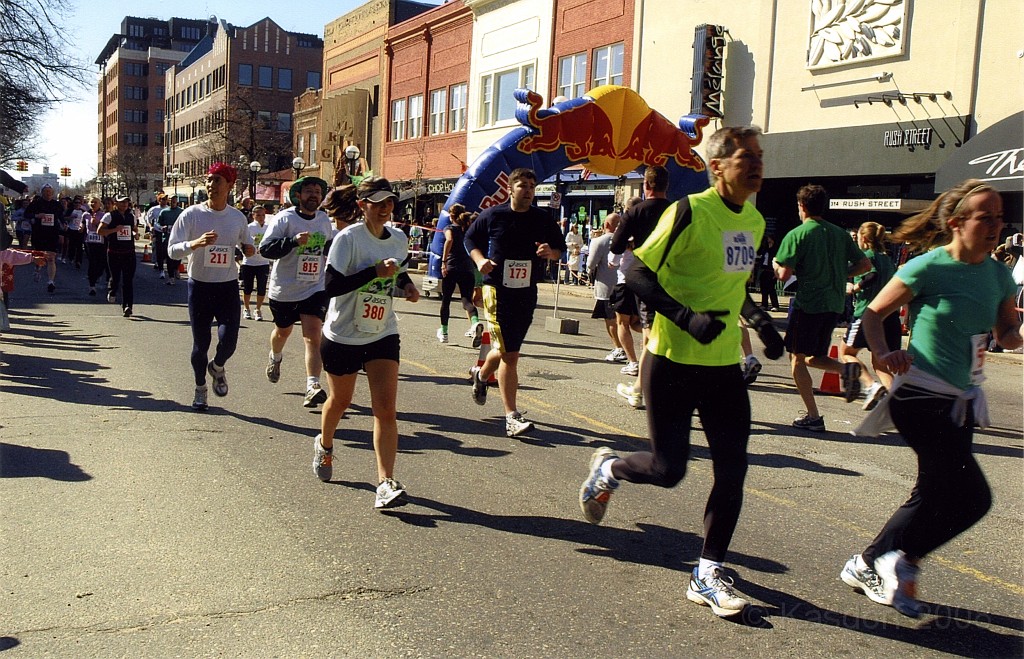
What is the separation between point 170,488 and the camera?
5.62 meters

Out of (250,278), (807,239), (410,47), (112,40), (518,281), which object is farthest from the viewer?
(112,40)

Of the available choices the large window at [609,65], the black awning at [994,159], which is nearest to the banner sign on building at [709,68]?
the large window at [609,65]

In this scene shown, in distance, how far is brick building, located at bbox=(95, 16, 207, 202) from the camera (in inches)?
4779

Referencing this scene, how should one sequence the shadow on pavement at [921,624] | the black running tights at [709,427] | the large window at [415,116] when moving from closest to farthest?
1. the shadow on pavement at [921,624]
2. the black running tights at [709,427]
3. the large window at [415,116]

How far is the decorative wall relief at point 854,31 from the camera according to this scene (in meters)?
20.5

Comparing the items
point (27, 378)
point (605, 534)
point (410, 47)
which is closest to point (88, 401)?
point (27, 378)

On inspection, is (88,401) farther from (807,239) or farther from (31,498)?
(807,239)

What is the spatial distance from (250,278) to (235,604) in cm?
1141

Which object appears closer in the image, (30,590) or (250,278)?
(30,590)

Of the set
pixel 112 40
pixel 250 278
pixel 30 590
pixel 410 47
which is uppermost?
pixel 112 40

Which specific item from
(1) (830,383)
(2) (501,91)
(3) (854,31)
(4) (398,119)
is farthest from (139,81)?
(1) (830,383)

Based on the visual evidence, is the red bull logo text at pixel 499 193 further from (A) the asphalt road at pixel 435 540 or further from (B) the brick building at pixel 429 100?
(B) the brick building at pixel 429 100

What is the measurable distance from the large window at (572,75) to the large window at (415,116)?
10674mm

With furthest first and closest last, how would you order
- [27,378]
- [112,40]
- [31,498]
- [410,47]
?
1. [112,40]
2. [410,47]
3. [27,378]
4. [31,498]
